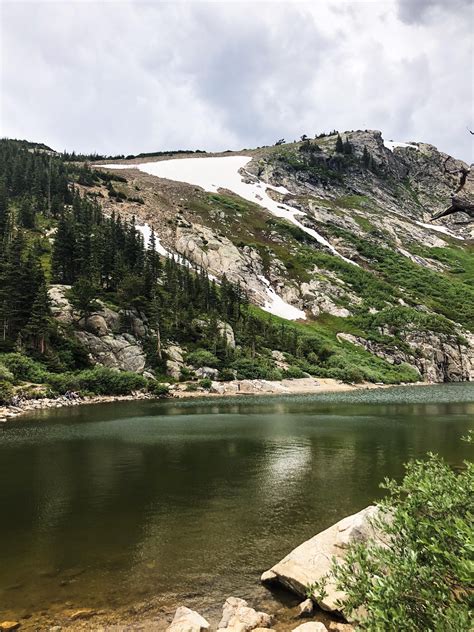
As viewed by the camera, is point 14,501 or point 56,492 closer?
point 14,501

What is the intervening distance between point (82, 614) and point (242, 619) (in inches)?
169

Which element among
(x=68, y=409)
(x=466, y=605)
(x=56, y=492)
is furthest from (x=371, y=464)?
(x=68, y=409)

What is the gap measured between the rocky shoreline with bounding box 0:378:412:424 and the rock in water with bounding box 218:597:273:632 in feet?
134

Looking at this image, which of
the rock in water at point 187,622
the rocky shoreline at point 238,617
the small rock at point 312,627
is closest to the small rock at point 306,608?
the rocky shoreline at point 238,617

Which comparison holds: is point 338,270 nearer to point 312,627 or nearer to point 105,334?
point 105,334

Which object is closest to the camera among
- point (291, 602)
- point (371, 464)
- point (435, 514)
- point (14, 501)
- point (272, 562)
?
point (435, 514)

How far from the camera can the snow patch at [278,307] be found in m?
136

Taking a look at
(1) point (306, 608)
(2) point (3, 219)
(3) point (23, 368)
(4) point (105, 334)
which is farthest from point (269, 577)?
(2) point (3, 219)

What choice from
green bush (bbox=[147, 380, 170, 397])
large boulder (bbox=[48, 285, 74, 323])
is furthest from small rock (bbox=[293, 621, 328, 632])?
large boulder (bbox=[48, 285, 74, 323])

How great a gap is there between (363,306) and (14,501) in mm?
131790

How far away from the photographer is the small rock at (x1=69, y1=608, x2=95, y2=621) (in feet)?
35.1

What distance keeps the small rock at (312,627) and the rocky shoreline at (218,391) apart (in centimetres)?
4283

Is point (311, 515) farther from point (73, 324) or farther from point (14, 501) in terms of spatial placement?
point (73, 324)

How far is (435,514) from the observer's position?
7.85 metres
